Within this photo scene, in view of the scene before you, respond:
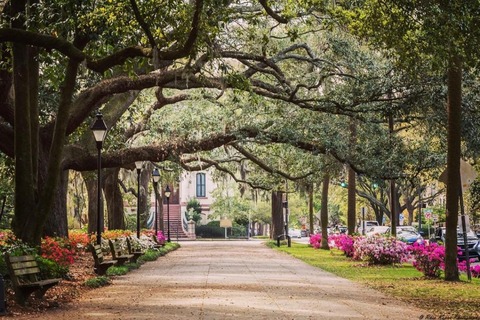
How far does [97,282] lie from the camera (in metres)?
21.1

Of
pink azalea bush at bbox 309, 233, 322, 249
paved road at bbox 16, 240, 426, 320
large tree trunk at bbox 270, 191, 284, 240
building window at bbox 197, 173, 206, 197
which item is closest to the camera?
paved road at bbox 16, 240, 426, 320

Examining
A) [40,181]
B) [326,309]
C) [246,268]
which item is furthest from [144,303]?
[246,268]

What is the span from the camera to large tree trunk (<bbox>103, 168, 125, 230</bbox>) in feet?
148

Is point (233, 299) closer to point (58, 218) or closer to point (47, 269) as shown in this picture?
point (47, 269)

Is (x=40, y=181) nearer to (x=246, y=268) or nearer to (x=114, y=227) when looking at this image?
(x=246, y=268)

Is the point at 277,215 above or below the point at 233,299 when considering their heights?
above

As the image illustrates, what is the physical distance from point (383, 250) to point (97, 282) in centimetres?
1218

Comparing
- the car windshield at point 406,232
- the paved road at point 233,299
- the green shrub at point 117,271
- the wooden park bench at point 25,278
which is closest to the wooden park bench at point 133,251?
the green shrub at point 117,271

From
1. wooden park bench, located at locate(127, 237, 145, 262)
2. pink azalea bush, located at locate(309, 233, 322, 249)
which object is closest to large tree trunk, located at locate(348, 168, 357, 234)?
pink azalea bush, located at locate(309, 233, 322, 249)

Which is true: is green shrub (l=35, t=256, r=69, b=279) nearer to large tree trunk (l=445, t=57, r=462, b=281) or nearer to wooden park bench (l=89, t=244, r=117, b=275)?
wooden park bench (l=89, t=244, r=117, b=275)

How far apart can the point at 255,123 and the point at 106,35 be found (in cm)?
1523

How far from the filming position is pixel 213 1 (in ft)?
58.7

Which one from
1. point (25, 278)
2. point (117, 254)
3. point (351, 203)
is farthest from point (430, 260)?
point (351, 203)

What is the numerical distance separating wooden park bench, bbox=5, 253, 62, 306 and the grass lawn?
618 centimetres
